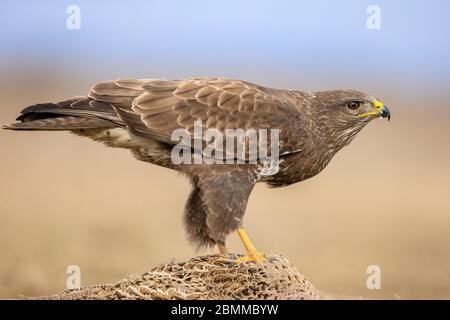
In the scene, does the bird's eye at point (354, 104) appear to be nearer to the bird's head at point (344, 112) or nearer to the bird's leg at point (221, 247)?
the bird's head at point (344, 112)

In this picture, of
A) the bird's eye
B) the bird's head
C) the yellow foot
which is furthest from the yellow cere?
the yellow foot

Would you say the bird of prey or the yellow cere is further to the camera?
the yellow cere

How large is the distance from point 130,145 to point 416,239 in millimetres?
12958

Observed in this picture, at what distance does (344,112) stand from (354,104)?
0.16m

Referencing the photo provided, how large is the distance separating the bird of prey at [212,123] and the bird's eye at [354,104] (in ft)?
0.04

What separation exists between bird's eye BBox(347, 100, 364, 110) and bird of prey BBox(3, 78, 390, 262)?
0.01m

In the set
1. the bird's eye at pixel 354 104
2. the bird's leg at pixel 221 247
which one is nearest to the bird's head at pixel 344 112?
the bird's eye at pixel 354 104

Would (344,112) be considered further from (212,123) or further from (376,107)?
(212,123)

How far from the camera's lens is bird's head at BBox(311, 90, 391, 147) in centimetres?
1002

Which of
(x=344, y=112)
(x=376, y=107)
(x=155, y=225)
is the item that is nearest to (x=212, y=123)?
(x=344, y=112)

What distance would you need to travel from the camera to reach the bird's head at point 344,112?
1002 centimetres

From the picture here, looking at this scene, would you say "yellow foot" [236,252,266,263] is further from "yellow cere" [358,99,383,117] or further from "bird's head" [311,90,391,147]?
"yellow cere" [358,99,383,117]

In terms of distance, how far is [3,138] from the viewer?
31.8m
